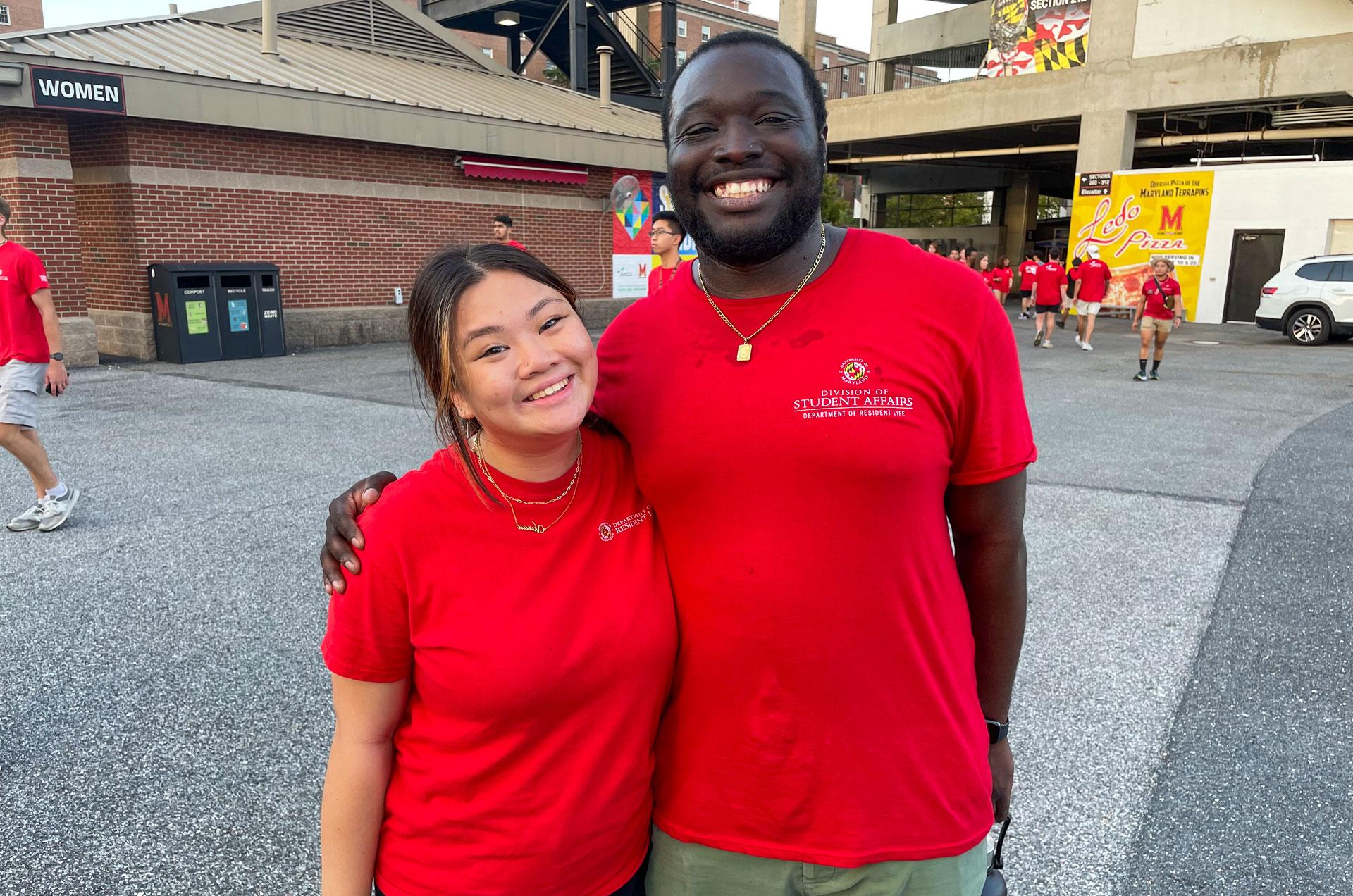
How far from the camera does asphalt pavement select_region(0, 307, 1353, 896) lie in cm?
271

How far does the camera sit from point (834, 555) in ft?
4.53

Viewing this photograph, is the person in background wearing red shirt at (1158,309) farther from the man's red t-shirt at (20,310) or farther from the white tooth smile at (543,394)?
the white tooth smile at (543,394)

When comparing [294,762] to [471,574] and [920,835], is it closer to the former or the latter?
[471,574]

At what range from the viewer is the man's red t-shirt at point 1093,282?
633 inches

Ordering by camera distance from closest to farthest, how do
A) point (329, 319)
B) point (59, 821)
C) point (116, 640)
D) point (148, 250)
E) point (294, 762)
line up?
point (59, 821), point (294, 762), point (116, 640), point (148, 250), point (329, 319)

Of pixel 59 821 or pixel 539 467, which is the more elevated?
pixel 539 467

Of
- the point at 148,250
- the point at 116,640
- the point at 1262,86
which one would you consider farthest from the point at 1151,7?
the point at 116,640

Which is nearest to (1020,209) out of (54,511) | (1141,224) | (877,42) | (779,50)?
(877,42)

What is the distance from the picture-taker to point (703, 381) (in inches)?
57.9

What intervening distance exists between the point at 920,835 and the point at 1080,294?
1672 centimetres

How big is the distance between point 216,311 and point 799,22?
22983 mm

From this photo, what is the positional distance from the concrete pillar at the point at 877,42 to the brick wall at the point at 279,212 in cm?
1943

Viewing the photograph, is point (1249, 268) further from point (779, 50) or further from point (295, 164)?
point (779, 50)

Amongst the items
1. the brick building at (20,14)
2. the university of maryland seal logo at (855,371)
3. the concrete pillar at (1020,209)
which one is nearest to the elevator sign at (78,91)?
the university of maryland seal logo at (855,371)
